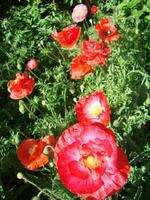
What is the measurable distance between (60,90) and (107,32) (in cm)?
46

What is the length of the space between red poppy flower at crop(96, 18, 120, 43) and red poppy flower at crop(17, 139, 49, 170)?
816 mm

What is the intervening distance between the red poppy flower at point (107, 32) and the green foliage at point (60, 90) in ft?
0.29

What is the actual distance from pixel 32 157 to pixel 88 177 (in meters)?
0.51

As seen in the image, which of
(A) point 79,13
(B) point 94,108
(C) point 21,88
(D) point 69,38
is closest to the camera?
(B) point 94,108

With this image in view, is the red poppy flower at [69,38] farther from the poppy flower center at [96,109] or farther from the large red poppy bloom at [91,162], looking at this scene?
the large red poppy bloom at [91,162]

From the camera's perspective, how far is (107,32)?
3.01 metres

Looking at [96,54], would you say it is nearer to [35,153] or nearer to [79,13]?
[35,153]

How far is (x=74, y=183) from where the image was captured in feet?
6.21

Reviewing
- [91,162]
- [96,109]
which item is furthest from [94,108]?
[91,162]

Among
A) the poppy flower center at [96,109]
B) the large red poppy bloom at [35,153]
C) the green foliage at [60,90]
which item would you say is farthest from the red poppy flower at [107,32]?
the large red poppy bloom at [35,153]

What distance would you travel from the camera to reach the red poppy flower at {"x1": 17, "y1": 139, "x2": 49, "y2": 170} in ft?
7.68

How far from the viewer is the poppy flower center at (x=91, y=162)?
6.31 feet

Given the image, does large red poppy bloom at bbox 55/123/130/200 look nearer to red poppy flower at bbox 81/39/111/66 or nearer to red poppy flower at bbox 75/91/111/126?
red poppy flower at bbox 75/91/111/126

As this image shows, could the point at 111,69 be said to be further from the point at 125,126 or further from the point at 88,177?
the point at 88,177
